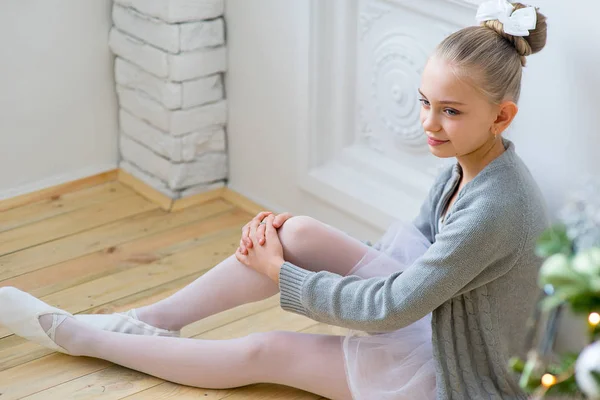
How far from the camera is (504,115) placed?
1528 millimetres

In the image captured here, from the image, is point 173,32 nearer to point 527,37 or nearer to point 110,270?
point 110,270

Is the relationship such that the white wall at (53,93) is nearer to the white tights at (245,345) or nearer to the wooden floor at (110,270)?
the wooden floor at (110,270)

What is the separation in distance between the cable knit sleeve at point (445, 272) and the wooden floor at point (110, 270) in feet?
0.92

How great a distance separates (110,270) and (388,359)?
86 centimetres

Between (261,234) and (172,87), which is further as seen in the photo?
(172,87)

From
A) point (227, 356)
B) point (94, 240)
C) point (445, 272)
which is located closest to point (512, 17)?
point (445, 272)

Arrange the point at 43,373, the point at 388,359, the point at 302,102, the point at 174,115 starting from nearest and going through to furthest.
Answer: the point at 388,359
the point at 43,373
the point at 302,102
the point at 174,115

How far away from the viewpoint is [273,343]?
171 centimetres

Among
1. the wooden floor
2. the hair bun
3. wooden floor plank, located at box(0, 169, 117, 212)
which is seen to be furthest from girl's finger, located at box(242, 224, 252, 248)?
wooden floor plank, located at box(0, 169, 117, 212)

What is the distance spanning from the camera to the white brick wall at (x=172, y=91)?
242cm

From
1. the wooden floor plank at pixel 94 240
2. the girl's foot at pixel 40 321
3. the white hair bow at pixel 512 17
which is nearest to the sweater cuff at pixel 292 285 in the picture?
the girl's foot at pixel 40 321

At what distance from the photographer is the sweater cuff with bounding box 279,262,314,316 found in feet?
5.36

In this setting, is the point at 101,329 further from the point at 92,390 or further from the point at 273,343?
the point at 273,343

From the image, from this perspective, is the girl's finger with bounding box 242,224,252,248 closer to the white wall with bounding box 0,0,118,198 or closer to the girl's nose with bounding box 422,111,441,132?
the girl's nose with bounding box 422,111,441,132
